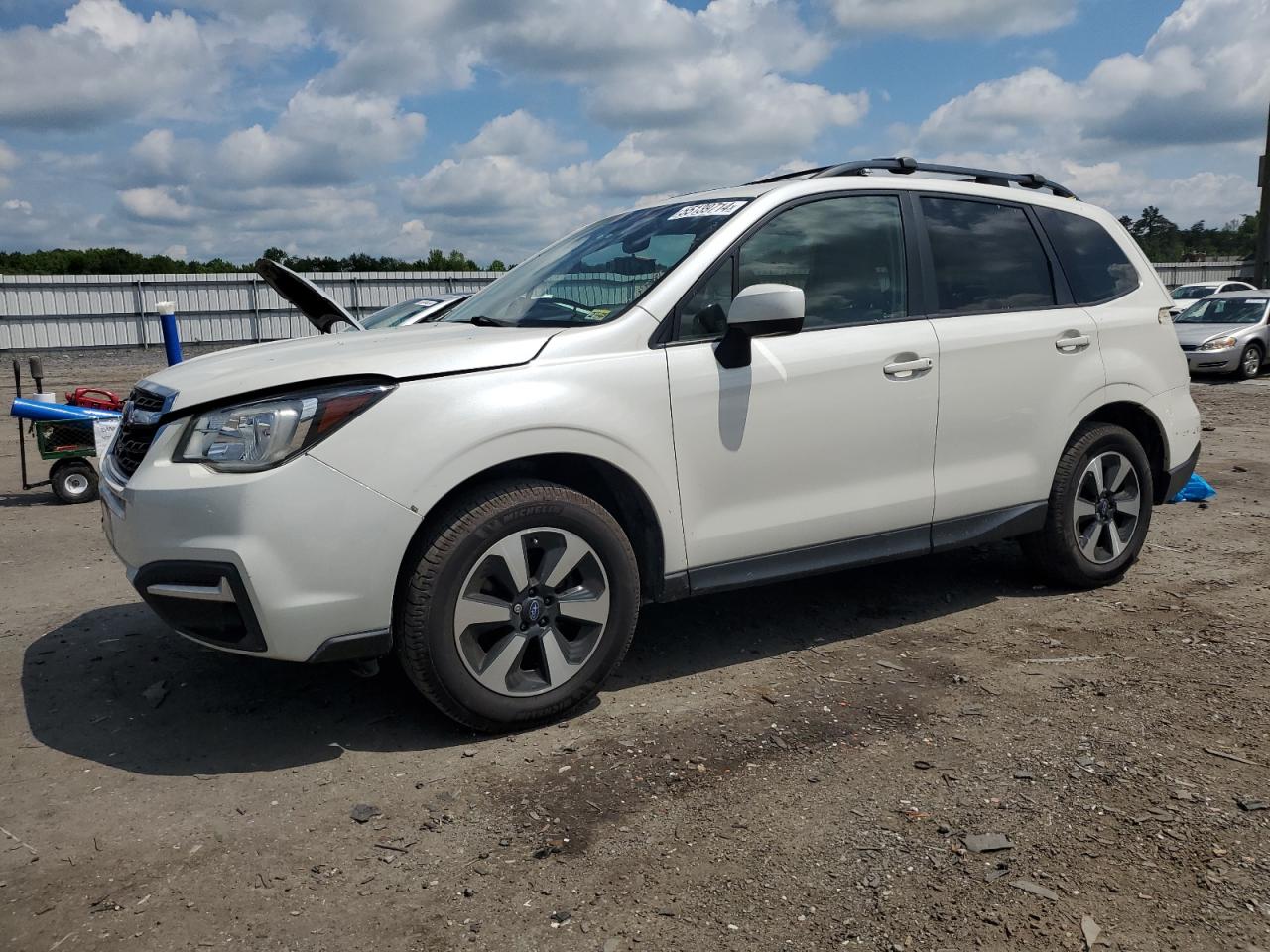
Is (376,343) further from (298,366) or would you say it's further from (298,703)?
(298,703)

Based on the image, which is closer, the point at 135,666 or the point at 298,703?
the point at 298,703

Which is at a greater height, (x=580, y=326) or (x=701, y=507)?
(x=580, y=326)

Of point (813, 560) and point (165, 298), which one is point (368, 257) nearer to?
point (165, 298)

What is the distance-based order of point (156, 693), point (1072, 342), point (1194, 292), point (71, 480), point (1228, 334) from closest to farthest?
point (156, 693), point (1072, 342), point (71, 480), point (1228, 334), point (1194, 292)

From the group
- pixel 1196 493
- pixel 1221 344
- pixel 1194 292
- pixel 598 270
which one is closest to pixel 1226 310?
pixel 1221 344

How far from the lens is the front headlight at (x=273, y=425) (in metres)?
3.15

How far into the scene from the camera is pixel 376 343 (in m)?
3.61

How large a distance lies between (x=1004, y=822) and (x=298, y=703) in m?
2.51

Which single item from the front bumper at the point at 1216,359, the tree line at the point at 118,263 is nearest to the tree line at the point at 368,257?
the tree line at the point at 118,263

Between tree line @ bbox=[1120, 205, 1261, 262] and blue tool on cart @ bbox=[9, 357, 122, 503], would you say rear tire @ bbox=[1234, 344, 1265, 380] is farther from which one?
tree line @ bbox=[1120, 205, 1261, 262]

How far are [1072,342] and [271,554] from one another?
12.0 feet

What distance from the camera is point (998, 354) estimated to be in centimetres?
454

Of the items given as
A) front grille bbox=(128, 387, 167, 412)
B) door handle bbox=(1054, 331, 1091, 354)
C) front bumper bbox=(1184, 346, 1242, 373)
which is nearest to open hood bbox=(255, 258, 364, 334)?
front grille bbox=(128, 387, 167, 412)

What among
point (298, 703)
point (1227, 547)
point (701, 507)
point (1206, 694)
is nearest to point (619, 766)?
point (701, 507)
